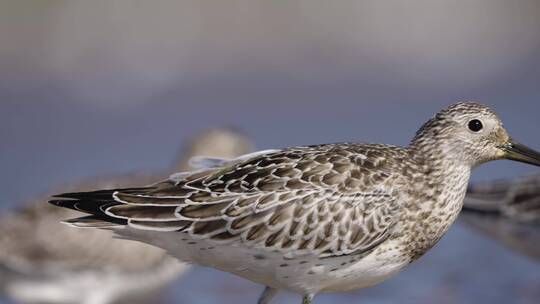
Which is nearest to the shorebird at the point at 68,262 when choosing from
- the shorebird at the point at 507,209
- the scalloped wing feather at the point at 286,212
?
the shorebird at the point at 507,209

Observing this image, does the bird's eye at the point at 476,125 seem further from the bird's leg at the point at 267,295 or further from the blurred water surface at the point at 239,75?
the blurred water surface at the point at 239,75

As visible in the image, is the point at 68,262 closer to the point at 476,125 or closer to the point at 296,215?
the point at 296,215

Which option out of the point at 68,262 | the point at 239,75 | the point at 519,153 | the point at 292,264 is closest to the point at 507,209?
the point at 519,153

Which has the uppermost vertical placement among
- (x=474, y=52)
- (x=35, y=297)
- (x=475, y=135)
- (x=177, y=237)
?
(x=474, y=52)

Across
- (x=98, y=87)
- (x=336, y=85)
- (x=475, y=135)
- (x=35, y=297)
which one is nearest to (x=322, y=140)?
(x=336, y=85)

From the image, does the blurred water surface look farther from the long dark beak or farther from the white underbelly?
the white underbelly

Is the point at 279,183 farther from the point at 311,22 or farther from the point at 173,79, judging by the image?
the point at 311,22

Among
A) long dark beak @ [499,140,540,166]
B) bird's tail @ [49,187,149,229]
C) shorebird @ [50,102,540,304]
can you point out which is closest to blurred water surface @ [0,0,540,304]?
long dark beak @ [499,140,540,166]
